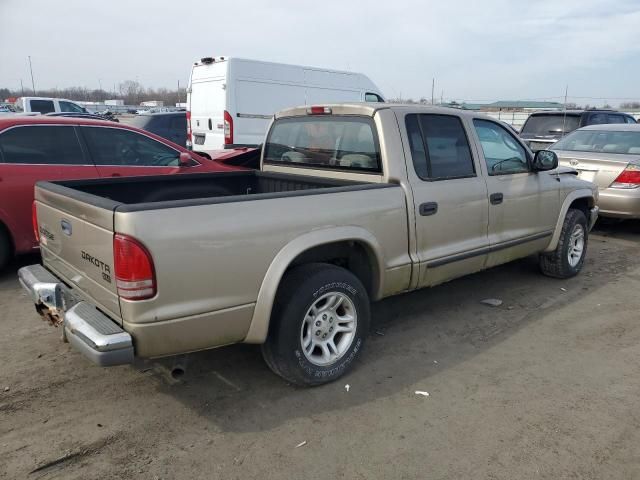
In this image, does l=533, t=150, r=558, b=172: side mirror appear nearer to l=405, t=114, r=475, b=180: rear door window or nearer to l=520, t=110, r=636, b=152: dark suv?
l=405, t=114, r=475, b=180: rear door window

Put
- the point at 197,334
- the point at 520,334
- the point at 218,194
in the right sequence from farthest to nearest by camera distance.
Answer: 1. the point at 218,194
2. the point at 520,334
3. the point at 197,334

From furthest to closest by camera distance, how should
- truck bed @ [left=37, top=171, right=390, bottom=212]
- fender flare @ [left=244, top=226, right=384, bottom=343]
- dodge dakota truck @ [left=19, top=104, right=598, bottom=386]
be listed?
1. truck bed @ [left=37, top=171, right=390, bottom=212]
2. fender flare @ [left=244, top=226, right=384, bottom=343]
3. dodge dakota truck @ [left=19, top=104, right=598, bottom=386]

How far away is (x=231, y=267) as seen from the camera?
8.94 ft

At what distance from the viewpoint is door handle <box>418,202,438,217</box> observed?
12.3ft

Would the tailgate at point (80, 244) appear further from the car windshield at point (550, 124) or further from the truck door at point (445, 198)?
the car windshield at point (550, 124)

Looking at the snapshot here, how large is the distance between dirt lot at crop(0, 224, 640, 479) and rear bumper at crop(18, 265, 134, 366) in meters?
0.53

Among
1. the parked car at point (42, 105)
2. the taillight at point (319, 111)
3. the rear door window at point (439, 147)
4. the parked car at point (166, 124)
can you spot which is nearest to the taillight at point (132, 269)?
the rear door window at point (439, 147)

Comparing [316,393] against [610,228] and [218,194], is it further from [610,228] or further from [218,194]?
A: [610,228]

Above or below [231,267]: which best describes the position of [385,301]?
below

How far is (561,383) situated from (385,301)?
182cm

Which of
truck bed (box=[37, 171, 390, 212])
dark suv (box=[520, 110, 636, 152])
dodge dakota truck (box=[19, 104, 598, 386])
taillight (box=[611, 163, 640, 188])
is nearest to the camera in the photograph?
dodge dakota truck (box=[19, 104, 598, 386])

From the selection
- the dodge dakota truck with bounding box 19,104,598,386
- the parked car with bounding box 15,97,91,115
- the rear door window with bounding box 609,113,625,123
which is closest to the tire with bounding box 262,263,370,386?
the dodge dakota truck with bounding box 19,104,598,386

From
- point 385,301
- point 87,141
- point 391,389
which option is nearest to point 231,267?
point 391,389

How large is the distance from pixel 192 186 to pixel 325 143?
1.24 m
